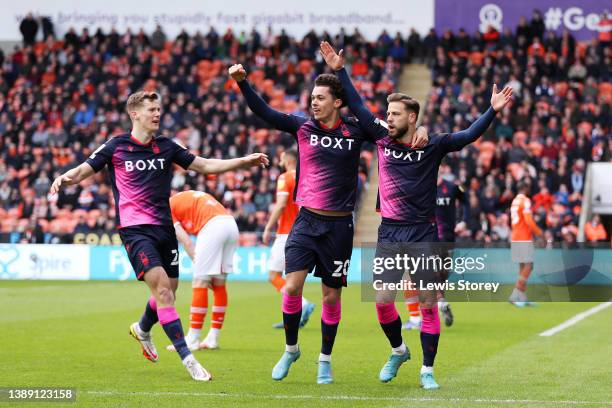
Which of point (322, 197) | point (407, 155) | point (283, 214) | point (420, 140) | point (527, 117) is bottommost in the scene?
point (527, 117)

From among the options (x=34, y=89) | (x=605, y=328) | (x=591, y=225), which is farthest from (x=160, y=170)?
(x=34, y=89)

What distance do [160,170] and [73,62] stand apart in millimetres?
28049

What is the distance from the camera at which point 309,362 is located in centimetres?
1045

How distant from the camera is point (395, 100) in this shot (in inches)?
349

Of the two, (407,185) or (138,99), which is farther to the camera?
(138,99)

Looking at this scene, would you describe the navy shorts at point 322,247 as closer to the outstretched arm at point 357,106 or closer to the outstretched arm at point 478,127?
the outstretched arm at point 357,106

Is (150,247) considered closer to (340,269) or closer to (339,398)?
(340,269)

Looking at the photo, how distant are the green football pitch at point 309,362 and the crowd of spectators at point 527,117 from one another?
8679 millimetres

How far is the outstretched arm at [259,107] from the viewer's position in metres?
8.98

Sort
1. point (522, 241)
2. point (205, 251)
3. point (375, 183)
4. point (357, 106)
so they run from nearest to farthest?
point (357, 106)
point (205, 251)
point (522, 241)
point (375, 183)

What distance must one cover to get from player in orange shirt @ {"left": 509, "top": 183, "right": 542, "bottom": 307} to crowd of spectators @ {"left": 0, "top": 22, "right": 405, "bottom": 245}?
921 centimetres

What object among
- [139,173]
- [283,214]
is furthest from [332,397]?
[283,214]

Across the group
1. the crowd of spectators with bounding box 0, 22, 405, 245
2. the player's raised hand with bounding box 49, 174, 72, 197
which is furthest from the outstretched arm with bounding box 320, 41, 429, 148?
the crowd of spectators with bounding box 0, 22, 405, 245

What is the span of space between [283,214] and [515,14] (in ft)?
76.5
